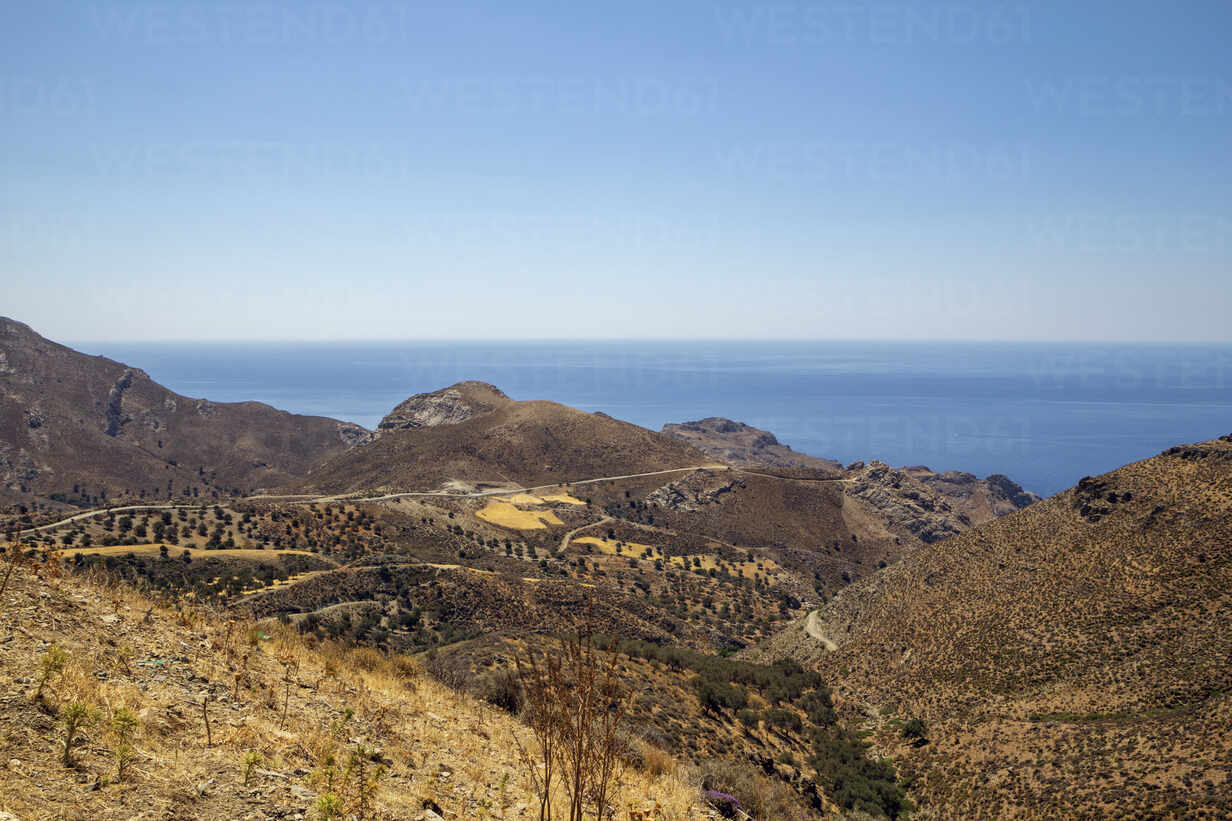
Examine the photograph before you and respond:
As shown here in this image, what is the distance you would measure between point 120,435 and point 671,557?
11570 cm

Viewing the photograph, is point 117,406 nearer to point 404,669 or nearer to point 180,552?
point 180,552

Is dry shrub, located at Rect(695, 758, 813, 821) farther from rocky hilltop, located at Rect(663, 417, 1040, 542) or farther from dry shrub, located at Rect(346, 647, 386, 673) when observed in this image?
rocky hilltop, located at Rect(663, 417, 1040, 542)

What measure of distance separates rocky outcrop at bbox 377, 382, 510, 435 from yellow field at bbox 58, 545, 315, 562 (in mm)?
68088

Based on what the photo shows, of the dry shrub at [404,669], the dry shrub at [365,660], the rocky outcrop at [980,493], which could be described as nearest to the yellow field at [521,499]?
the dry shrub at [404,669]

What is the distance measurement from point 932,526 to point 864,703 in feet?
186

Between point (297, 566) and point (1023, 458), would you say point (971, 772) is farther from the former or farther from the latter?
point (1023, 458)

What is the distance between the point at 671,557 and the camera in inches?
2667

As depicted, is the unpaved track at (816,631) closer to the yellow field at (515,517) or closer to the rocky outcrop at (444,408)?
the yellow field at (515,517)

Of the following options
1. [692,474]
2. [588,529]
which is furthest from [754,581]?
[692,474]

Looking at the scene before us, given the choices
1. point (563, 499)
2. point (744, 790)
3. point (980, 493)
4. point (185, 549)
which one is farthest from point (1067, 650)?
point (980, 493)

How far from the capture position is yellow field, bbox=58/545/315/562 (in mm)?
38188

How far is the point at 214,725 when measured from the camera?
6859 millimetres

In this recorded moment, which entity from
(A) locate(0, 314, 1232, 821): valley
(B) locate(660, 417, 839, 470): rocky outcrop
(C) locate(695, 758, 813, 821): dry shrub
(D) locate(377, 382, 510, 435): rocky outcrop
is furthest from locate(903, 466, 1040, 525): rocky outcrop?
(C) locate(695, 758, 813, 821): dry shrub

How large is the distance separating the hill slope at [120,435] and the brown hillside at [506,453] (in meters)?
29.9
